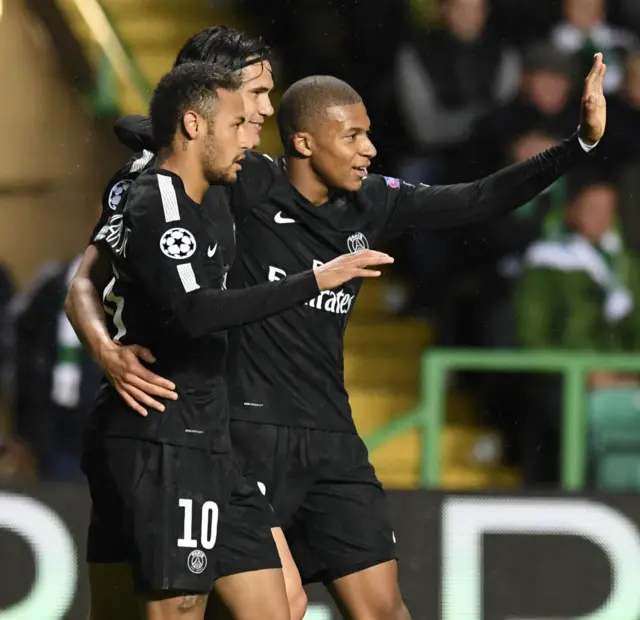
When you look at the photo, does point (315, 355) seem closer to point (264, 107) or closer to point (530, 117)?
point (264, 107)

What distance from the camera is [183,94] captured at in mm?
3828

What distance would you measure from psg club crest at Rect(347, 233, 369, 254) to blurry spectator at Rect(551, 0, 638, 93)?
294cm

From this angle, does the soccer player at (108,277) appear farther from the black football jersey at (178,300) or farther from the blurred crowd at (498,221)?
the blurred crowd at (498,221)

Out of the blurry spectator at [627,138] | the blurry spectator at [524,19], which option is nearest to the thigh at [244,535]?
the blurry spectator at [627,138]

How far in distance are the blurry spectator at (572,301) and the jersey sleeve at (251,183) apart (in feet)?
6.47

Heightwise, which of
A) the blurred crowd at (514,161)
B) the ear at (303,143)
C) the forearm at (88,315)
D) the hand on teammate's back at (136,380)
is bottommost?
the hand on teammate's back at (136,380)

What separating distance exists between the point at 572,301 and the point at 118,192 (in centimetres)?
272

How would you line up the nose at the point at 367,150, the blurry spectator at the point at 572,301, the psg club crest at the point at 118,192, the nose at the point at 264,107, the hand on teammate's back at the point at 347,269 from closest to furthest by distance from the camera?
the hand on teammate's back at the point at 347,269 → the psg club crest at the point at 118,192 → the nose at the point at 264,107 → the nose at the point at 367,150 → the blurry spectator at the point at 572,301

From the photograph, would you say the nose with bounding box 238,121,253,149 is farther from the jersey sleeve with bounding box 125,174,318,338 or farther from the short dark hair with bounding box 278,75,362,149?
the short dark hair with bounding box 278,75,362,149

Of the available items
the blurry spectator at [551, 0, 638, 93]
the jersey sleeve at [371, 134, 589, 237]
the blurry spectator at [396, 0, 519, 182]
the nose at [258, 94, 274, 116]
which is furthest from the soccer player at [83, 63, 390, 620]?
the blurry spectator at [551, 0, 638, 93]

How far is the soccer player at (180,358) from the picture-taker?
3.69 meters

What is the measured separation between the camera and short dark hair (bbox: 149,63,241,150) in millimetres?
3818

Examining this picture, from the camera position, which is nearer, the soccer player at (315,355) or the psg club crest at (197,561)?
the psg club crest at (197,561)

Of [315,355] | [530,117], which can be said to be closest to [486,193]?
[315,355]
